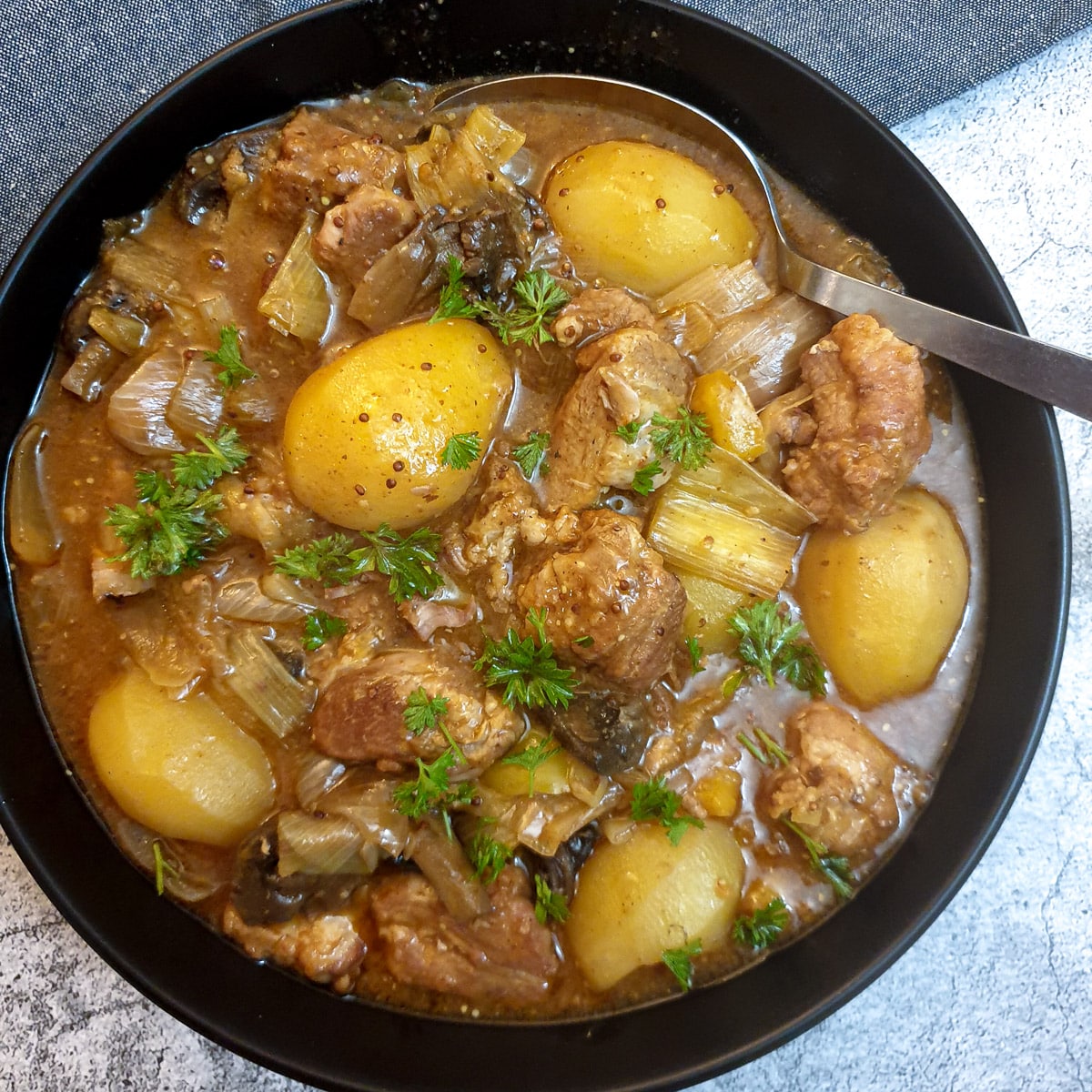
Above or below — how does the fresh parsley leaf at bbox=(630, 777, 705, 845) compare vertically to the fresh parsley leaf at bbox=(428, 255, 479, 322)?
below

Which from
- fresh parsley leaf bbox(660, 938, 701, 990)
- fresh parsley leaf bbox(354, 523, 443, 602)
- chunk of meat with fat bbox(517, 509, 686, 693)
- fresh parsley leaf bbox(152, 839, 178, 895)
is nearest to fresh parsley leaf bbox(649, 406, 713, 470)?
chunk of meat with fat bbox(517, 509, 686, 693)

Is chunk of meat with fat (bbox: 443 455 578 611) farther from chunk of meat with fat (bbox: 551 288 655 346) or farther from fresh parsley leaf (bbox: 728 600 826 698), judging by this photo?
Result: fresh parsley leaf (bbox: 728 600 826 698)

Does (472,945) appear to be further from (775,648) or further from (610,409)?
(610,409)

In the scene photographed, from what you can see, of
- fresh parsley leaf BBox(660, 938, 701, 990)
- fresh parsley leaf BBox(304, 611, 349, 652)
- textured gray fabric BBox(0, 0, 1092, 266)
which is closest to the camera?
fresh parsley leaf BBox(660, 938, 701, 990)

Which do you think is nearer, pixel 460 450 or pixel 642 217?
pixel 460 450

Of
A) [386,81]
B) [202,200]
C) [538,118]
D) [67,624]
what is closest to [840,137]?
[538,118]

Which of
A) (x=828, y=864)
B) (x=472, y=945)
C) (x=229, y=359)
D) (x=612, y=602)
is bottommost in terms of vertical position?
(x=472, y=945)

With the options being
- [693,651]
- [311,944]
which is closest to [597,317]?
[693,651]
